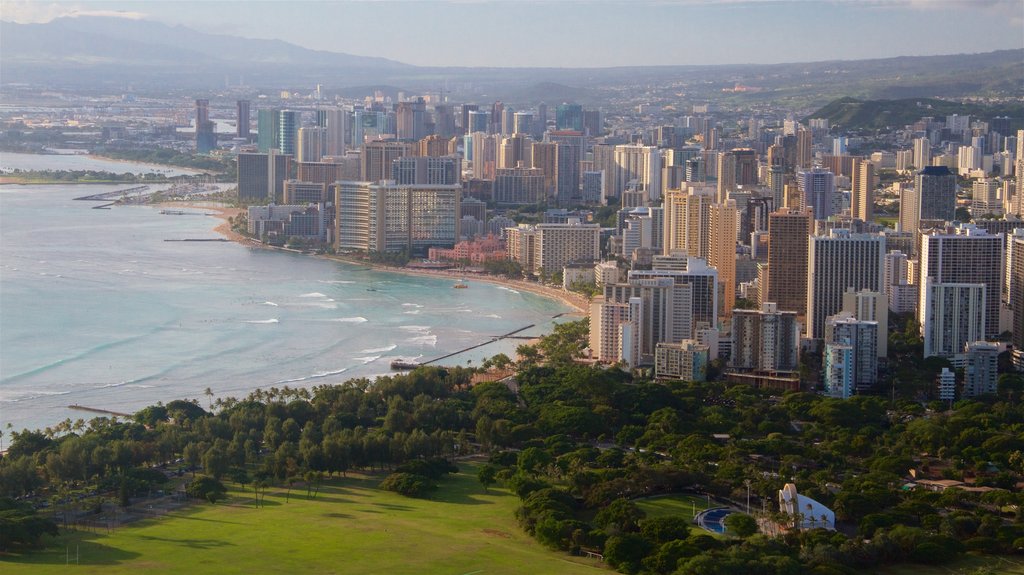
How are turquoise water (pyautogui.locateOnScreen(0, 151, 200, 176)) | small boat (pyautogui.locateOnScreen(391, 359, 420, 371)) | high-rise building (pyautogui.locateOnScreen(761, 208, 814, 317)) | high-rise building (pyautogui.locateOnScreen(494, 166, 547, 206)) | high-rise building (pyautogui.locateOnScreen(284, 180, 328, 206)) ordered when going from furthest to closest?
1. turquoise water (pyautogui.locateOnScreen(0, 151, 200, 176))
2. high-rise building (pyautogui.locateOnScreen(494, 166, 547, 206))
3. high-rise building (pyautogui.locateOnScreen(284, 180, 328, 206))
4. high-rise building (pyautogui.locateOnScreen(761, 208, 814, 317))
5. small boat (pyautogui.locateOnScreen(391, 359, 420, 371))

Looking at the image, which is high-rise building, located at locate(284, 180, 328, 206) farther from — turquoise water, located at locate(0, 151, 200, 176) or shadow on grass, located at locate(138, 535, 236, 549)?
shadow on grass, located at locate(138, 535, 236, 549)

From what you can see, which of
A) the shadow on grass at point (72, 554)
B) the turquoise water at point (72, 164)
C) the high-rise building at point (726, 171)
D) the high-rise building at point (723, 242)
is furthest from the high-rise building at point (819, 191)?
the shadow on grass at point (72, 554)

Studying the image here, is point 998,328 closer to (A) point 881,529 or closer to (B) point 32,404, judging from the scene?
(A) point 881,529

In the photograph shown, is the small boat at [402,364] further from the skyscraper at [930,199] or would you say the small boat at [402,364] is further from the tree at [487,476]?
the skyscraper at [930,199]

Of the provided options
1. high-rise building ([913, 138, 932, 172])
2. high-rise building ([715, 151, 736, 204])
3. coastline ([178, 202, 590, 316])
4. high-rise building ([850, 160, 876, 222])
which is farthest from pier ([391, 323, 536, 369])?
high-rise building ([913, 138, 932, 172])

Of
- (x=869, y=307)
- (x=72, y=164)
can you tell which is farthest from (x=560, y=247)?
(x=72, y=164)

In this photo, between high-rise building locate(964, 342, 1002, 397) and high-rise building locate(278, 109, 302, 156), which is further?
high-rise building locate(278, 109, 302, 156)

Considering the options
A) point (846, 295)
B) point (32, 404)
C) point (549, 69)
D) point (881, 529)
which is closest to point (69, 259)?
point (32, 404)
